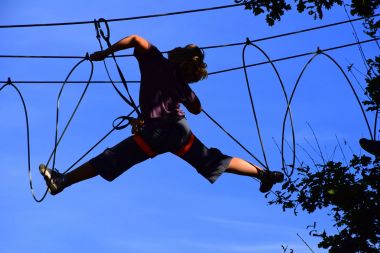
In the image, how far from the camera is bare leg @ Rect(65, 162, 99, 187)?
5109mm

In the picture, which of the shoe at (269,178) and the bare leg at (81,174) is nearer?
the bare leg at (81,174)

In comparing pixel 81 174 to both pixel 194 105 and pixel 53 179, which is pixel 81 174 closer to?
pixel 53 179

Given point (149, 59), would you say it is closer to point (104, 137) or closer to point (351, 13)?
point (104, 137)

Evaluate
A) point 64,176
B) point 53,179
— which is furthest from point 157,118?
point 53,179

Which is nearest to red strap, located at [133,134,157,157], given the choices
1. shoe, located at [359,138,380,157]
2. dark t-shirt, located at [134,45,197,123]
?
dark t-shirt, located at [134,45,197,123]

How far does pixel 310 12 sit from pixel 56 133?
3.80m

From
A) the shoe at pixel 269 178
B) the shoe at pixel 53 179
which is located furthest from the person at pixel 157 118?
the shoe at pixel 269 178

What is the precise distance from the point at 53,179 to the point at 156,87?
1.01 m

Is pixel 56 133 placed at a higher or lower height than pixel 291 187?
lower

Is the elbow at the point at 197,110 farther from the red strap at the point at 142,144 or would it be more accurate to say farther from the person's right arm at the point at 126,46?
the person's right arm at the point at 126,46

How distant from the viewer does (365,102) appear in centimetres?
812

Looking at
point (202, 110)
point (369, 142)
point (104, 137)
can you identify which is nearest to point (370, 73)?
point (369, 142)

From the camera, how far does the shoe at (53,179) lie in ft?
17.0

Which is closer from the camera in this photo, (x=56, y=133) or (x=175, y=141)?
(x=175, y=141)
